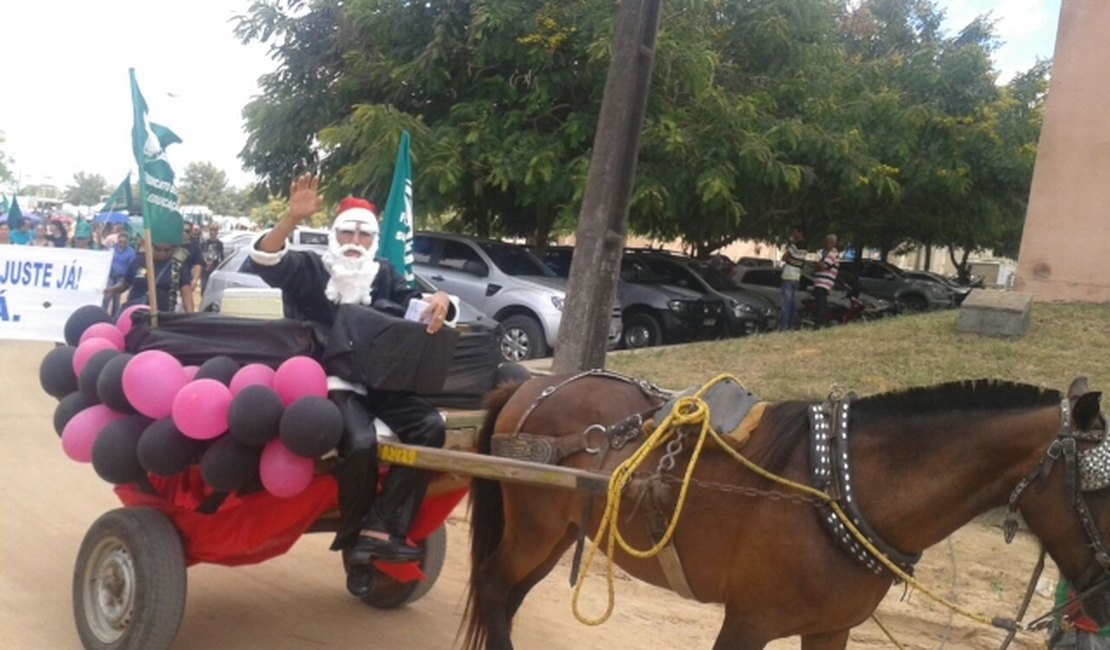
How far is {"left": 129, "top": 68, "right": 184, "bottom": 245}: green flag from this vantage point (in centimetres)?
550

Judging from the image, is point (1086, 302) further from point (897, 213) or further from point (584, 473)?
point (897, 213)

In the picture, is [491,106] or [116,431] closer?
[116,431]

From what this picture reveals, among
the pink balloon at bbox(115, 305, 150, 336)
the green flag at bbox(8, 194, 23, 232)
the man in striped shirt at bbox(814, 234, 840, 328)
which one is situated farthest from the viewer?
the green flag at bbox(8, 194, 23, 232)

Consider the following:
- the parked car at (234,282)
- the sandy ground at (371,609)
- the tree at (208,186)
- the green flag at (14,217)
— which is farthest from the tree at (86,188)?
the sandy ground at (371,609)

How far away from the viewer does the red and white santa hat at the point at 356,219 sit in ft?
15.4

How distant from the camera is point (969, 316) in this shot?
1037 centimetres

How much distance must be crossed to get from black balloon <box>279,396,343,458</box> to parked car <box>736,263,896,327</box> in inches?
578

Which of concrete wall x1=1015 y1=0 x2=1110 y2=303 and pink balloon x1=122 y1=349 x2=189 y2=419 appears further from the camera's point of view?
concrete wall x1=1015 y1=0 x2=1110 y2=303

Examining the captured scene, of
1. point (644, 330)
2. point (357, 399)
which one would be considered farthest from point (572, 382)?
point (644, 330)

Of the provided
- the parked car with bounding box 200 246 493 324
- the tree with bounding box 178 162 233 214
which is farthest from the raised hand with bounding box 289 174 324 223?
the tree with bounding box 178 162 233 214

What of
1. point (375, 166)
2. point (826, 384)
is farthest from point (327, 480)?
point (375, 166)

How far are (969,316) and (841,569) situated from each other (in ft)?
26.1

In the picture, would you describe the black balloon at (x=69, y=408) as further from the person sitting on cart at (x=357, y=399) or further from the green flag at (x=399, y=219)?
the green flag at (x=399, y=219)

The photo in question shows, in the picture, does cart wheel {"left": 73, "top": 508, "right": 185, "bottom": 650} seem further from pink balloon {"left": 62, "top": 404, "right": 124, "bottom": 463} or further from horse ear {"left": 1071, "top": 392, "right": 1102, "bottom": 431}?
horse ear {"left": 1071, "top": 392, "right": 1102, "bottom": 431}
